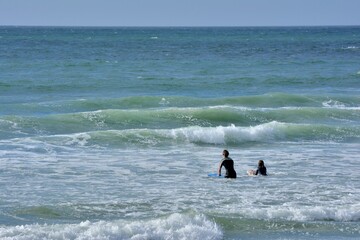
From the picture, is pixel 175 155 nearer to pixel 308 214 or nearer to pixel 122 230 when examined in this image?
pixel 308 214

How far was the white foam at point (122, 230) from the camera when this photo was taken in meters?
14.8

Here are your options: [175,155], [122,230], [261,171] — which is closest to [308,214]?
[122,230]

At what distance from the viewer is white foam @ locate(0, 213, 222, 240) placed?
14.8 metres

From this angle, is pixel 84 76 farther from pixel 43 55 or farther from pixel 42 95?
pixel 43 55

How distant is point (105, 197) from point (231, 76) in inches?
1231

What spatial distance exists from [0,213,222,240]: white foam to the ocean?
0.08 ft

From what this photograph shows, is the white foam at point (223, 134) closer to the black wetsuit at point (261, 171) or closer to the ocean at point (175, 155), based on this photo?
the ocean at point (175, 155)

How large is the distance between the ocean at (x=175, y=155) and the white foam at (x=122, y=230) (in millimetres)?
25

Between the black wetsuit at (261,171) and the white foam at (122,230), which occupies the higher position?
the black wetsuit at (261,171)

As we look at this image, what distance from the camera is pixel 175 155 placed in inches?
941

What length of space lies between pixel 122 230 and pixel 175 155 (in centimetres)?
881

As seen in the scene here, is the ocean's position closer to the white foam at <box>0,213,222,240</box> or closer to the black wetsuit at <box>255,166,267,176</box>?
the white foam at <box>0,213,222,240</box>

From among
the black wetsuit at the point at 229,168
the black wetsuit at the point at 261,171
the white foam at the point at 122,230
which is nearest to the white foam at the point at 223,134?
the black wetsuit at the point at 229,168

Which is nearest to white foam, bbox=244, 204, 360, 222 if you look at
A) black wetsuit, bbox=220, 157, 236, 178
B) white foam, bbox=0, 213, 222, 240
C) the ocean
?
the ocean
